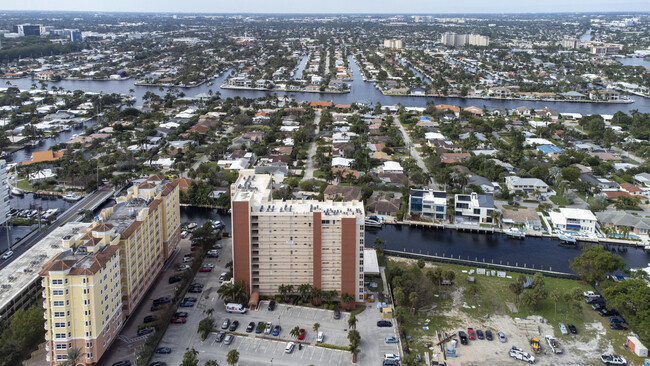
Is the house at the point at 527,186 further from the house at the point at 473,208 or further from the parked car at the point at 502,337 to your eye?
the parked car at the point at 502,337

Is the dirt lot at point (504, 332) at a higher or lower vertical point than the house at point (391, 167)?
lower

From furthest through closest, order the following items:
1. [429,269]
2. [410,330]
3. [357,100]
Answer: [357,100], [429,269], [410,330]

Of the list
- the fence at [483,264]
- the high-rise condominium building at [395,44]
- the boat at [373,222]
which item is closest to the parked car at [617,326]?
the fence at [483,264]

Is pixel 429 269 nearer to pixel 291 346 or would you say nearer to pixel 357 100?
pixel 291 346

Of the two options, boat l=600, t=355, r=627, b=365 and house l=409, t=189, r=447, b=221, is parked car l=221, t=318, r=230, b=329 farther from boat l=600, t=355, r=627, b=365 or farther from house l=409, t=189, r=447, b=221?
house l=409, t=189, r=447, b=221

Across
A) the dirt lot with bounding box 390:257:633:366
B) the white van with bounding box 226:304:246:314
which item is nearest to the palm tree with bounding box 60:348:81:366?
the white van with bounding box 226:304:246:314

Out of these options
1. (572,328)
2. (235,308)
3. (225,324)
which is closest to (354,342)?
(225,324)

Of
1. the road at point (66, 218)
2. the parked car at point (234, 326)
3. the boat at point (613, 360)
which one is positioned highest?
the road at point (66, 218)

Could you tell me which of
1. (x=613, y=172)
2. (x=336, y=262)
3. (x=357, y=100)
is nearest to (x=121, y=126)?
(x=357, y=100)
